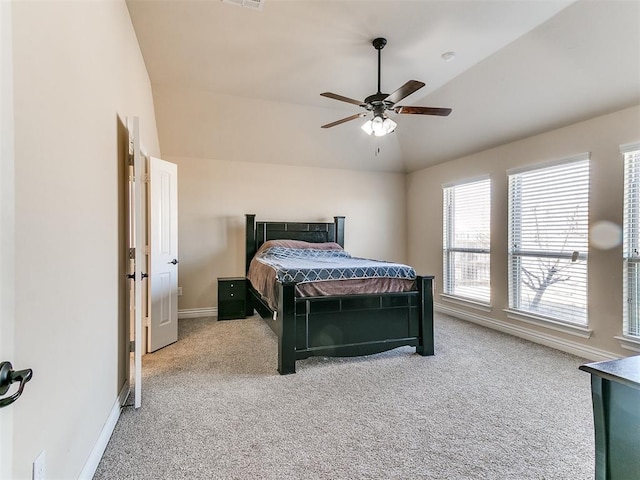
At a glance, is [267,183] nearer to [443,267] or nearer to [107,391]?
[443,267]

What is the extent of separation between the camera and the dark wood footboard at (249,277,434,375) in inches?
112

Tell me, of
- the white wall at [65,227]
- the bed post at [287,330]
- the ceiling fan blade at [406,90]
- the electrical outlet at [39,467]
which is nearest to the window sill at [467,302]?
the bed post at [287,330]

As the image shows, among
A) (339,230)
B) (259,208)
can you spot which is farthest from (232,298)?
(339,230)

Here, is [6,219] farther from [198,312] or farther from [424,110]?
[198,312]

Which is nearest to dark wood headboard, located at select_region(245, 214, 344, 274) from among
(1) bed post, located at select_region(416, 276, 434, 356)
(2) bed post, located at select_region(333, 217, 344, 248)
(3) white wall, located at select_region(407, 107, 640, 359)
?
(2) bed post, located at select_region(333, 217, 344, 248)

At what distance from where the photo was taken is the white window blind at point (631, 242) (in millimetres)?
2881

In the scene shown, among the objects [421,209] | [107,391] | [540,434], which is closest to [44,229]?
[107,391]

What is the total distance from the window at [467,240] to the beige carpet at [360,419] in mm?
1397

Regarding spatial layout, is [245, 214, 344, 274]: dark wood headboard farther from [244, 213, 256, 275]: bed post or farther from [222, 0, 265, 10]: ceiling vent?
[222, 0, 265, 10]: ceiling vent

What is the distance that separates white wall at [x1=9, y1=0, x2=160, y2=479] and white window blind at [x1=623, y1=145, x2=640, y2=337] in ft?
13.5

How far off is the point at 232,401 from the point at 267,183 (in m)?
3.61

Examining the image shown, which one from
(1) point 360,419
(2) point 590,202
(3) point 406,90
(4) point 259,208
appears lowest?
(1) point 360,419

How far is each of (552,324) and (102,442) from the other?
163 inches

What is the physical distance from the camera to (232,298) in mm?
4691
